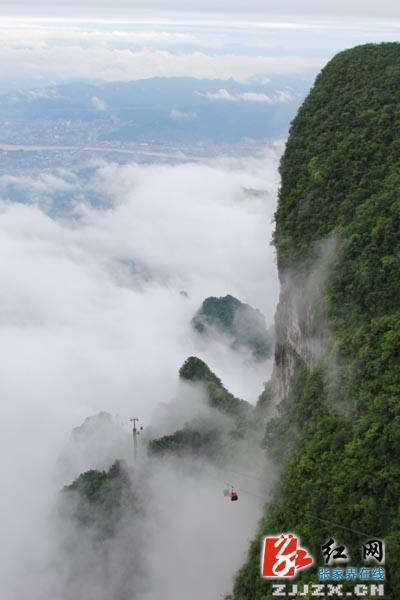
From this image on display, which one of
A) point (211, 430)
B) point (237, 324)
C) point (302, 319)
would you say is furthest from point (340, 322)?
point (237, 324)

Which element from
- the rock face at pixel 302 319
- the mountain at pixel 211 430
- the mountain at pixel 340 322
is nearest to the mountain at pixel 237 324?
the mountain at pixel 211 430

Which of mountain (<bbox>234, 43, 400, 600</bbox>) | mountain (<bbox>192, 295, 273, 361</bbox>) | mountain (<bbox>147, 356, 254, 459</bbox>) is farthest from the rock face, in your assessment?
mountain (<bbox>192, 295, 273, 361</bbox>)

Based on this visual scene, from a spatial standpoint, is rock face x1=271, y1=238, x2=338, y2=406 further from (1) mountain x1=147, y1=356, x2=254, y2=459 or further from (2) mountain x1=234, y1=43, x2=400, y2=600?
(1) mountain x1=147, y1=356, x2=254, y2=459

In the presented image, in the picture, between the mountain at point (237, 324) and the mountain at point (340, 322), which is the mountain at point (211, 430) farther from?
the mountain at point (237, 324)

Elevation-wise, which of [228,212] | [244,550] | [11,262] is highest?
[228,212]

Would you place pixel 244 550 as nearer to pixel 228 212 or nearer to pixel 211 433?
pixel 211 433

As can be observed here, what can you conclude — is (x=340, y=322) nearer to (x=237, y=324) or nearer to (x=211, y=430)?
(x=211, y=430)

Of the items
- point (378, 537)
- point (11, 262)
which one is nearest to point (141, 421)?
point (378, 537)
